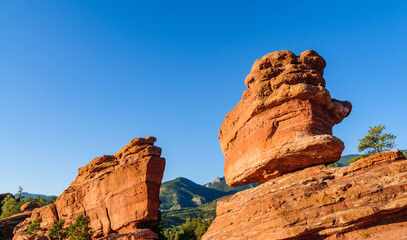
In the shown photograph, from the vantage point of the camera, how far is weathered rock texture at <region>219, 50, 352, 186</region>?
21.0 meters

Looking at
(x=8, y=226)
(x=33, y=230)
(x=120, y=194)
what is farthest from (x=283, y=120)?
(x=8, y=226)

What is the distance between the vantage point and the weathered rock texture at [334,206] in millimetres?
14938

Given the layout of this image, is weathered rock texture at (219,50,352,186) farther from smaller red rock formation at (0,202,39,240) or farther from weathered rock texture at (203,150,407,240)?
smaller red rock formation at (0,202,39,240)

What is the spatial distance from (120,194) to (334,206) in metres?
31.1

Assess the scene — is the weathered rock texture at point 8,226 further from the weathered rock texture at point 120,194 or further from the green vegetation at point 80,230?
the green vegetation at point 80,230

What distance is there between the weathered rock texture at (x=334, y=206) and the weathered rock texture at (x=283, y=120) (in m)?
2.07

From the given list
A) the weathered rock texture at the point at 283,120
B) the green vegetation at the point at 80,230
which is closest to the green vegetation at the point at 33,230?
the green vegetation at the point at 80,230

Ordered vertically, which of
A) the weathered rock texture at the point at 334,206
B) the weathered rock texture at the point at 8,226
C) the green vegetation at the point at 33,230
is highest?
the weathered rock texture at the point at 8,226

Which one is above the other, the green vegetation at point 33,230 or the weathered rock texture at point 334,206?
the green vegetation at point 33,230

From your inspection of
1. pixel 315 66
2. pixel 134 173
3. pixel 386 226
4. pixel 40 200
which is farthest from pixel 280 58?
pixel 40 200

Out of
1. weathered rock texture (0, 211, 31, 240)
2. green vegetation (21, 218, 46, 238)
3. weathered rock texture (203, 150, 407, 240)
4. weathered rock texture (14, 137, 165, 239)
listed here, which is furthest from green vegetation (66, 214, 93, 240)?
weathered rock texture (203, 150, 407, 240)

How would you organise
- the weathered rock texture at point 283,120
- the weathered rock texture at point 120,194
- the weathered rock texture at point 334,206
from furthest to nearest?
the weathered rock texture at point 120,194 → the weathered rock texture at point 283,120 → the weathered rock texture at point 334,206

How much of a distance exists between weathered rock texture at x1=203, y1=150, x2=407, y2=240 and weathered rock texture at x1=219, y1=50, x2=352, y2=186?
2073 millimetres

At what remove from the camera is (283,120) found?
74.2ft
